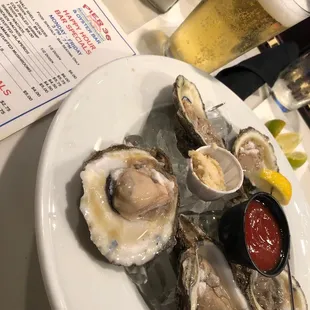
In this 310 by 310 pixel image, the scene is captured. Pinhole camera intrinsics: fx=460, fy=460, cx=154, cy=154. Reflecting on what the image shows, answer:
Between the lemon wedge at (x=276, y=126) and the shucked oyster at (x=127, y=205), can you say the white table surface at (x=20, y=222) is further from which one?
the lemon wedge at (x=276, y=126)

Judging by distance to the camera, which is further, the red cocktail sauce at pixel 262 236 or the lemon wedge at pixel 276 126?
the lemon wedge at pixel 276 126

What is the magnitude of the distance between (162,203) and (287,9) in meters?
0.63

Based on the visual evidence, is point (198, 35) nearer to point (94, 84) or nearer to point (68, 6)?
point (68, 6)

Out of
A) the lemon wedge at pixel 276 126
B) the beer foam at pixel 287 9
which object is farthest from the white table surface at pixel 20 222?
the lemon wedge at pixel 276 126

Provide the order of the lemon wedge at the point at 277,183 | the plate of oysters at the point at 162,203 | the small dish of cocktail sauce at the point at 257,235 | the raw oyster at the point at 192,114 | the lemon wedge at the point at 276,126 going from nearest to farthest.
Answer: the plate of oysters at the point at 162,203
the small dish of cocktail sauce at the point at 257,235
the raw oyster at the point at 192,114
the lemon wedge at the point at 277,183
the lemon wedge at the point at 276,126

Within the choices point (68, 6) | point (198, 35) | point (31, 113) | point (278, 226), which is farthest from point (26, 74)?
point (278, 226)

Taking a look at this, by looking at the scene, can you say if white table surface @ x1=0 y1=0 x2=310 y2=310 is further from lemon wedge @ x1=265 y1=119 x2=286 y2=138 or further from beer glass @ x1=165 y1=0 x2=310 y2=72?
lemon wedge @ x1=265 y1=119 x2=286 y2=138

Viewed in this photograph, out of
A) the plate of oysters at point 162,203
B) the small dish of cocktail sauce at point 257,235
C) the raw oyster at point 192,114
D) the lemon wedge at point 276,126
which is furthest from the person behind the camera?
the lemon wedge at point 276,126

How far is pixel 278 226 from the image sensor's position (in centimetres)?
101

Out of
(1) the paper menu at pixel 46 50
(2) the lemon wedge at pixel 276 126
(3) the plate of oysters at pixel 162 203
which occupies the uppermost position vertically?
(1) the paper menu at pixel 46 50

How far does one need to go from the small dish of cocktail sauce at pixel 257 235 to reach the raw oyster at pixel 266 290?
0.06 metres

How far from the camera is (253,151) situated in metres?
1.22

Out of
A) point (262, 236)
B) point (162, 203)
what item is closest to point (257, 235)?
point (262, 236)

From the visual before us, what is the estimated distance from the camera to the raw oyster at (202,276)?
841 mm
